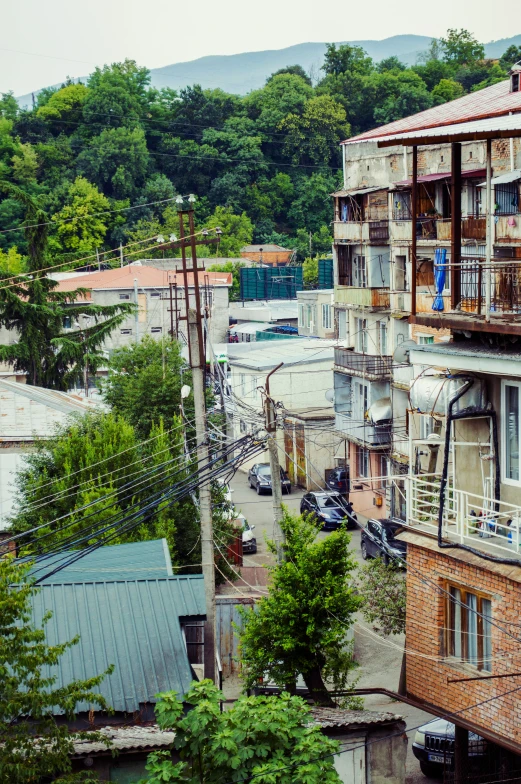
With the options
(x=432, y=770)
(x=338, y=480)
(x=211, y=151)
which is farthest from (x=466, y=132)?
(x=211, y=151)

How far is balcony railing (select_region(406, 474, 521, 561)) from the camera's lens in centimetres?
1409

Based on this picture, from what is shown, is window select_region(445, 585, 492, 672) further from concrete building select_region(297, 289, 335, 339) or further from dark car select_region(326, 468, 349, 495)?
concrete building select_region(297, 289, 335, 339)

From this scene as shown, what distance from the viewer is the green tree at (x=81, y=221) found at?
103 metres

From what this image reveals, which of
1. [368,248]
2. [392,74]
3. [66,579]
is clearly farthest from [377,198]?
[392,74]

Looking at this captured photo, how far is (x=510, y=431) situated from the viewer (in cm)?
1460

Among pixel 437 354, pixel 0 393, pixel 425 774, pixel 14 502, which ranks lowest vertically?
pixel 425 774

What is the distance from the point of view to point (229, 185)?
109 m

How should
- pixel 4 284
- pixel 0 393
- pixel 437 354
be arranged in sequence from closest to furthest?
pixel 437 354 → pixel 0 393 → pixel 4 284

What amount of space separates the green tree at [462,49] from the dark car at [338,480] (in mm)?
90416

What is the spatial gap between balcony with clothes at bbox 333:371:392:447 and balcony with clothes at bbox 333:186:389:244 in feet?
15.5

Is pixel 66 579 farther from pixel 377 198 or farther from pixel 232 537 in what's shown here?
pixel 377 198

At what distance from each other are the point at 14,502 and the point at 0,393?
15.1 feet

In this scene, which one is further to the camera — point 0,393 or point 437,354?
point 0,393

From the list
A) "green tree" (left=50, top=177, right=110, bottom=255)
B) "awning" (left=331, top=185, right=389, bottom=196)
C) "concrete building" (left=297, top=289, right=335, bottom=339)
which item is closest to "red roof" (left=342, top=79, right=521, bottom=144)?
"awning" (left=331, top=185, right=389, bottom=196)
